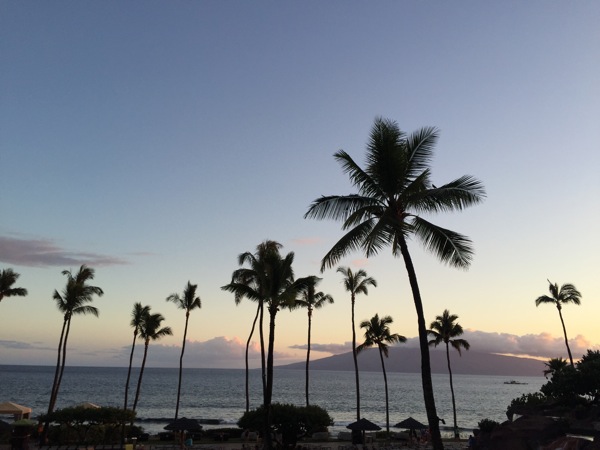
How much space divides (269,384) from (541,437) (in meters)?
15.2

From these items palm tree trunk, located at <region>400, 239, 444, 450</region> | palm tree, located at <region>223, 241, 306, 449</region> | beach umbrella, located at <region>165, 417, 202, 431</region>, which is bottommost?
beach umbrella, located at <region>165, 417, 202, 431</region>

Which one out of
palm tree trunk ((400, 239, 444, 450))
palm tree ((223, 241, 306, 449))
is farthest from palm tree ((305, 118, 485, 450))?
palm tree ((223, 241, 306, 449))

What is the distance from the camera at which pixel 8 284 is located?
120 feet

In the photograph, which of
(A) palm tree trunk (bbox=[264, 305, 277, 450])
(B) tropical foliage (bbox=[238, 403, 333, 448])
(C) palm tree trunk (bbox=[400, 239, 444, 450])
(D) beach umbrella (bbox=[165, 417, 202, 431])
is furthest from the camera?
(D) beach umbrella (bbox=[165, 417, 202, 431])

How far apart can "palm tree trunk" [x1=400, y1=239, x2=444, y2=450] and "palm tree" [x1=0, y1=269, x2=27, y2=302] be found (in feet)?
107

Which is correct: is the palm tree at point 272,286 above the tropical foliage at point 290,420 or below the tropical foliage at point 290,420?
above

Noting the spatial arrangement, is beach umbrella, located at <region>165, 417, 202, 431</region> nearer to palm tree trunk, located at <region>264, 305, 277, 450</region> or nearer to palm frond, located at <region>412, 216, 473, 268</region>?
palm tree trunk, located at <region>264, 305, 277, 450</region>

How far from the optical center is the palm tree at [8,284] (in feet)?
119

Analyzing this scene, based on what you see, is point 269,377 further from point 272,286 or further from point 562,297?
point 562,297

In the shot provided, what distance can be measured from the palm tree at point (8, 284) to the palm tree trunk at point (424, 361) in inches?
1281

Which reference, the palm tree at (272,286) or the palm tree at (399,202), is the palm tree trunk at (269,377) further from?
the palm tree at (399,202)

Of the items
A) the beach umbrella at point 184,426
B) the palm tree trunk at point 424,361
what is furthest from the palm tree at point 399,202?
the beach umbrella at point 184,426

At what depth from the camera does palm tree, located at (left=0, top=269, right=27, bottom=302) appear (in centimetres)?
3616

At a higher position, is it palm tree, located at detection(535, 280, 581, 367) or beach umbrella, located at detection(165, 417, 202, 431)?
palm tree, located at detection(535, 280, 581, 367)
